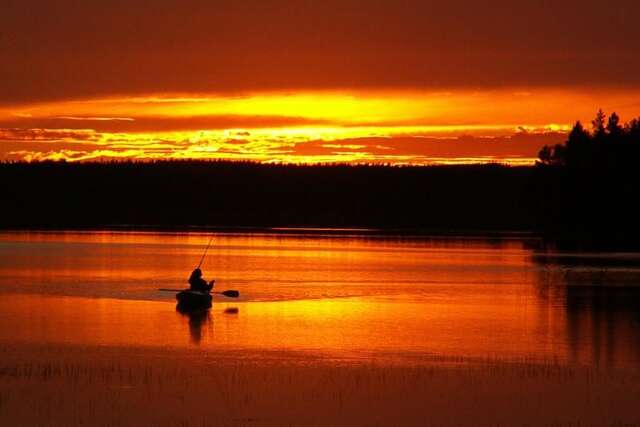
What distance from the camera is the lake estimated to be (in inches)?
707

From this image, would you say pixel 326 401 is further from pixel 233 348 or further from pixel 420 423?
pixel 233 348

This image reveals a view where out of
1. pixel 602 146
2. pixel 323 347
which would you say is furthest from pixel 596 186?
pixel 323 347

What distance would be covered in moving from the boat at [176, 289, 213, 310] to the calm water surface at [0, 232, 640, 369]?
1.25 feet

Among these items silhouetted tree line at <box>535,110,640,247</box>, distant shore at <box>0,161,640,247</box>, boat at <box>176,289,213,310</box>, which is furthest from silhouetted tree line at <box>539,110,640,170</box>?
boat at <box>176,289,213,310</box>

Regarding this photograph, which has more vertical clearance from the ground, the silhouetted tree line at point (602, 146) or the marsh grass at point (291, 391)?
the silhouetted tree line at point (602, 146)

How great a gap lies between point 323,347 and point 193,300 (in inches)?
336

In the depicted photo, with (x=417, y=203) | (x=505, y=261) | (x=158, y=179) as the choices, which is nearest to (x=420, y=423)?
(x=505, y=261)

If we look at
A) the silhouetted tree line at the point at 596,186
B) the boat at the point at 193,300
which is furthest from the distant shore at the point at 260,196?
the boat at the point at 193,300

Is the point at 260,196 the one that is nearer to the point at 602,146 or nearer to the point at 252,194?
the point at 252,194

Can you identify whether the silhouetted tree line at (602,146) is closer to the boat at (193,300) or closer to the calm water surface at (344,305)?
the calm water surface at (344,305)

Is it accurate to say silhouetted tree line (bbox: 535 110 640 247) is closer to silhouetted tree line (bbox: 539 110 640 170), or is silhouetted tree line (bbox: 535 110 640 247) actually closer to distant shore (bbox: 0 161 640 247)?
silhouetted tree line (bbox: 539 110 640 170)

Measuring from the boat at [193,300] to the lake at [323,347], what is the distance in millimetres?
428

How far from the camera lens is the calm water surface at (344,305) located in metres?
25.6

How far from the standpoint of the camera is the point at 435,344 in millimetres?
26109
